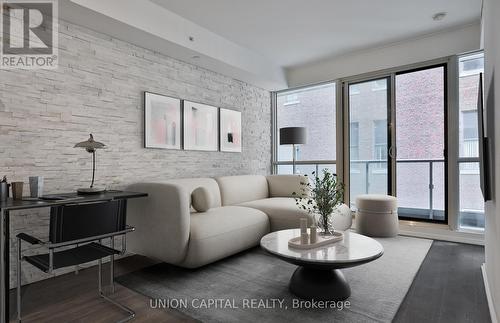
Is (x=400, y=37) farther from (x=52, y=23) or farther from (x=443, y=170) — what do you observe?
(x=52, y=23)

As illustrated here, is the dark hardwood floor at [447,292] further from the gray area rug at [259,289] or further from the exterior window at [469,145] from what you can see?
the exterior window at [469,145]

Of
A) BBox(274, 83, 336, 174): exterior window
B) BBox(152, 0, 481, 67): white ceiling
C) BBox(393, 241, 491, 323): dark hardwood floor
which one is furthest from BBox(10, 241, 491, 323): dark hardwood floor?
BBox(152, 0, 481, 67): white ceiling

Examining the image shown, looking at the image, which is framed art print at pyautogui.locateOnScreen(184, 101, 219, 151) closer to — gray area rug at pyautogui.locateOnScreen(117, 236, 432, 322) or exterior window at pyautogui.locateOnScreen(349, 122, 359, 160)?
gray area rug at pyautogui.locateOnScreen(117, 236, 432, 322)

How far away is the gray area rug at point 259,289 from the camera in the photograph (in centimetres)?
183

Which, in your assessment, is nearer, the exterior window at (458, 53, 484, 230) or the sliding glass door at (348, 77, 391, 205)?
the exterior window at (458, 53, 484, 230)

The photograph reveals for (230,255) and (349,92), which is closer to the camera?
(230,255)

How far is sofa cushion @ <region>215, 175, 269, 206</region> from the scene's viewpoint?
12.2 feet

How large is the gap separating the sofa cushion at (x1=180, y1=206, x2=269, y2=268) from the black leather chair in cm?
66

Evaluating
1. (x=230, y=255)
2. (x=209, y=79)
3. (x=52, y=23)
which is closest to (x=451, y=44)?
(x=209, y=79)

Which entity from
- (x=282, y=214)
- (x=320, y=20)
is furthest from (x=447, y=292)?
(x=320, y=20)

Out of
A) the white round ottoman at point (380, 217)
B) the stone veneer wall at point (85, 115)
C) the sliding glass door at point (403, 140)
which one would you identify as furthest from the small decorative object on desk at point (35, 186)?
the sliding glass door at point (403, 140)

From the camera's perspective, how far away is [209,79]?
13.5ft

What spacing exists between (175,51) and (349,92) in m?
2.80

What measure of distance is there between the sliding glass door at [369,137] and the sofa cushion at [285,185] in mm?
949
